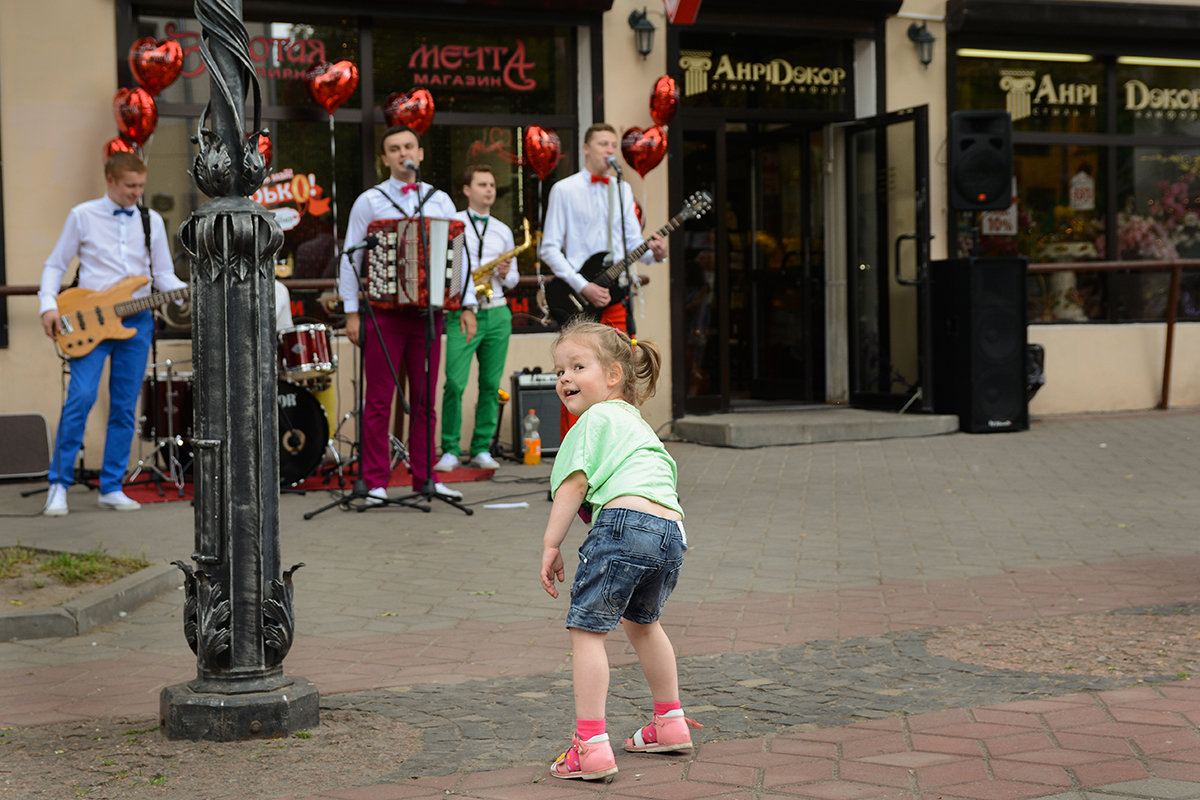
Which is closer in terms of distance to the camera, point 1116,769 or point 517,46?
point 1116,769

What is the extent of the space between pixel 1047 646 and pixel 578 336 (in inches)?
84.6

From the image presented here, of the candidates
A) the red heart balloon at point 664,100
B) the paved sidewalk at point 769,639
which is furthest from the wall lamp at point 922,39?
the paved sidewalk at point 769,639

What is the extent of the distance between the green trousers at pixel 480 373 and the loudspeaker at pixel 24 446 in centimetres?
280

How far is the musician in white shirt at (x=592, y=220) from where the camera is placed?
847cm

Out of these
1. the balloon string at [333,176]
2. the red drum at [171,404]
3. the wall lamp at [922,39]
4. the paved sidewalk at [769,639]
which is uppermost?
the wall lamp at [922,39]

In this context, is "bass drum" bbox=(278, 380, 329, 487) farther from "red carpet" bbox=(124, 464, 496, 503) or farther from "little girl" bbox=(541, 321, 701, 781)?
"little girl" bbox=(541, 321, 701, 781)

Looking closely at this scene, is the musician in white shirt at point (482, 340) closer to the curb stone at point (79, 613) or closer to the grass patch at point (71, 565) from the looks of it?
the grass patch at point (71, 565)

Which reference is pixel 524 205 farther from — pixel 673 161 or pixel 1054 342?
pixel 1054 342

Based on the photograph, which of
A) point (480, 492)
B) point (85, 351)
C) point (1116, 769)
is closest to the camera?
point (1116, 769)

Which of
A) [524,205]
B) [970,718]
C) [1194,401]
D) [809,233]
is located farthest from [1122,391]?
[970,718]

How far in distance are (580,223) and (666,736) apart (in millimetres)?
5371

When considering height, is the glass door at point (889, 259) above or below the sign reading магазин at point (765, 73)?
below

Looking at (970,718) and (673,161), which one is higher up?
(673,161)

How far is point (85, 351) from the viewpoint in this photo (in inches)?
322
